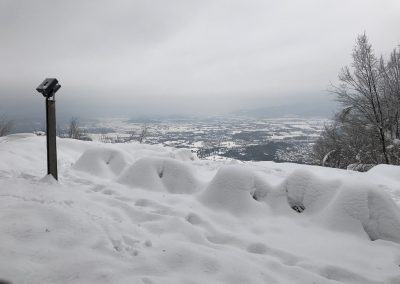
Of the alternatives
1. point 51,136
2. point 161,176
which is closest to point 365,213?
point 161,176

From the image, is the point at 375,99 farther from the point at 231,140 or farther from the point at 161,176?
the point at 231,140

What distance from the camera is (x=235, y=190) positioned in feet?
20.6

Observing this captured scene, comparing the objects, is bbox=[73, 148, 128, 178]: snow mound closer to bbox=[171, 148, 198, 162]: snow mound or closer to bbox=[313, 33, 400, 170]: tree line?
bbox=[171, 148, 198, 162]: snow mound

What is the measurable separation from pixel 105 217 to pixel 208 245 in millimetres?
Answer: 1775

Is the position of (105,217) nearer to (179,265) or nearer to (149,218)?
(149,218)

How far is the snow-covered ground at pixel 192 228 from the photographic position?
3.63m

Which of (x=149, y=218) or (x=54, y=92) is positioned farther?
(x=54, y=92)

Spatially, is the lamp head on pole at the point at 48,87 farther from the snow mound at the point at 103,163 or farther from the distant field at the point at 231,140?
the distant field at the point at 231,140

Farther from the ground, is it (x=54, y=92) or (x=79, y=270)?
(x=54, y=92)

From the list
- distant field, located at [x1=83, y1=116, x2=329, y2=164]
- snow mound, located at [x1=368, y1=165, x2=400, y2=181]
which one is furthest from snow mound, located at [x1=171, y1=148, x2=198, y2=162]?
snow mound, located at [x1=368, y1=165, x2=400, y2=181]

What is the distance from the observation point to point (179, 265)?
382cm

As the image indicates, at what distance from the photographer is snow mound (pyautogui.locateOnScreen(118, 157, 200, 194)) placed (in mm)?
7167

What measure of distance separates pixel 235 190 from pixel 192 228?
1.62 m

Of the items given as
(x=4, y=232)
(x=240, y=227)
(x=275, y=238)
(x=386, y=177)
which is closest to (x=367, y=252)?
(x=275, y=238)
